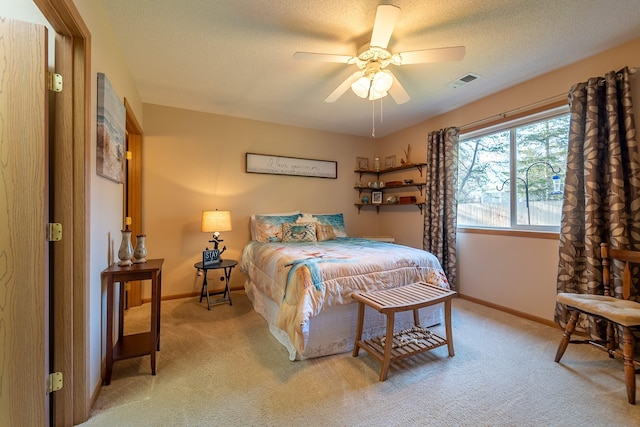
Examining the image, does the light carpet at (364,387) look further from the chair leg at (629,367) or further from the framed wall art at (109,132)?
the framed wall art at (109,132)

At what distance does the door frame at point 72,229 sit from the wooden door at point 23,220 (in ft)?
0.25

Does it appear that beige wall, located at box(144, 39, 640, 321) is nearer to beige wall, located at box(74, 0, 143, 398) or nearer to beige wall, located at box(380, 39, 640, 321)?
beige wall, located at box(380, 39, 640, 321)

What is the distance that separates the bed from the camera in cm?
203

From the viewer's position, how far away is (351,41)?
7.07 feet

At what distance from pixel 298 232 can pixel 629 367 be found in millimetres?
3006

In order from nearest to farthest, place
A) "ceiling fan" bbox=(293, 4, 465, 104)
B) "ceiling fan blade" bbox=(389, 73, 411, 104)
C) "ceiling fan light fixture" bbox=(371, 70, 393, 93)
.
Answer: "ceiling fan" bbox=(293, 4, 465, 104) → "ceiling fan light fixture" bbox=(371, 70, 393, 93) → "ceiling fan blade" bbox=(389, 73, 411, 104)

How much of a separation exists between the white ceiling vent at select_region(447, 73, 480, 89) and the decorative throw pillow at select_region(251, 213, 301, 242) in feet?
8.38

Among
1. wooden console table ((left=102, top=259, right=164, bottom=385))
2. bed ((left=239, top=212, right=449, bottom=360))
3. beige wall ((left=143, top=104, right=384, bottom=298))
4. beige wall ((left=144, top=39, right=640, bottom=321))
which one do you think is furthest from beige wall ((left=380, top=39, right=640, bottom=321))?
wooden console table ((left=102, top=259, right=164, bottom=385))

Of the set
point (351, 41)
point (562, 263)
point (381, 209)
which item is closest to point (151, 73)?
point (351, 41)

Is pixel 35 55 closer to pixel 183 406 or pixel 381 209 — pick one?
pixel 183 406

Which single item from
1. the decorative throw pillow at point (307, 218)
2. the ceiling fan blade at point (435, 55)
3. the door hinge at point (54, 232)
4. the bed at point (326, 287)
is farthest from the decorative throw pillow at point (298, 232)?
the door hinge at point (54, 232)

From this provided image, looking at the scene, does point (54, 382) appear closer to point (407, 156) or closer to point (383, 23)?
point (383, 23)

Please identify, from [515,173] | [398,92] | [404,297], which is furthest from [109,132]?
[515,173]

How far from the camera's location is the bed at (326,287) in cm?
203
